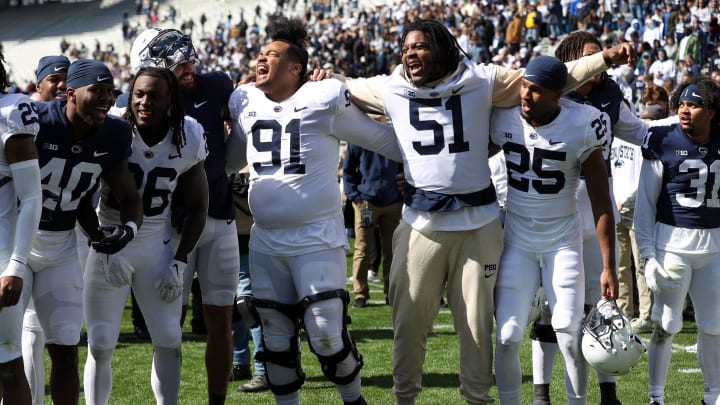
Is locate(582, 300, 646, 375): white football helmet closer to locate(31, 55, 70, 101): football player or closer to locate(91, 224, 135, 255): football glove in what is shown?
locate(91, 224, 135, 255): football glove

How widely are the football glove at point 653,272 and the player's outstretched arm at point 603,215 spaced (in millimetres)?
543

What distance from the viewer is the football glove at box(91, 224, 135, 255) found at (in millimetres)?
4234

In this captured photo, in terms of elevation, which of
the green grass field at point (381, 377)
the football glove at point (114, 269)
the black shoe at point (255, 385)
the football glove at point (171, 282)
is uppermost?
the football glove at point (114, 269)

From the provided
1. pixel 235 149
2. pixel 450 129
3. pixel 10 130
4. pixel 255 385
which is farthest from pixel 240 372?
pixel 10 130

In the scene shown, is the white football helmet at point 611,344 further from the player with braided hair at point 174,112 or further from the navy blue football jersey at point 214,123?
the player with braided hair at point 174,112

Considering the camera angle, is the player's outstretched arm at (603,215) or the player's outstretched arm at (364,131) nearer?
the player's outstretched arm at (603,215)

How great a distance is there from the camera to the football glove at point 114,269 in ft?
14.5

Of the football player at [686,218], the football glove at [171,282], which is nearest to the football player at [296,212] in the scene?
the football glove at [171,282]

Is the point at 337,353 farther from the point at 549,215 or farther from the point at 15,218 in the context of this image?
the point at 15,218

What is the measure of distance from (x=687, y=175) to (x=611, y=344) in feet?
3.66

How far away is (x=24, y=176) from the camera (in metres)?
3.96

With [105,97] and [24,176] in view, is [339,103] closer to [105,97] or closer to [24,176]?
[105,97]

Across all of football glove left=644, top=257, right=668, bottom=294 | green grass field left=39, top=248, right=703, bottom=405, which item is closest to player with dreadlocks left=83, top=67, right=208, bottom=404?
green grass field left=39, top=248, right=703, bottom=405

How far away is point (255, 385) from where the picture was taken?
606cm
